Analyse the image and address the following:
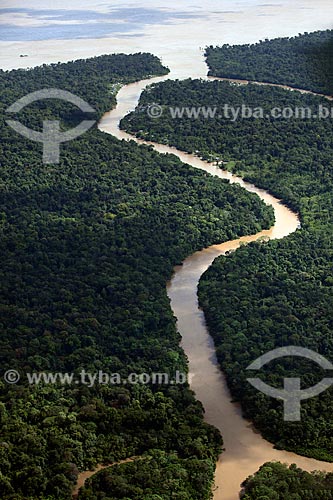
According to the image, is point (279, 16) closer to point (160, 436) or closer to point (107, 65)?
point (107, 65)

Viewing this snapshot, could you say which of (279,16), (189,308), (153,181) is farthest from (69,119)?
(279,16)

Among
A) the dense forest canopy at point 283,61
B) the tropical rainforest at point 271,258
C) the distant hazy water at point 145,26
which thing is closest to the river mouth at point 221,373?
the tropical rainforest at point 271,258

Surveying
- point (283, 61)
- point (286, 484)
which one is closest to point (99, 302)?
point (286, 484)

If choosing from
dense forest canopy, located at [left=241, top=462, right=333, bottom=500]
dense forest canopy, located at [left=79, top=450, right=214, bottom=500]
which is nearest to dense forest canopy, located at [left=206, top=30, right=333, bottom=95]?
dense forest canopy, located at [left=241, top=462, right=333, bottom=500]

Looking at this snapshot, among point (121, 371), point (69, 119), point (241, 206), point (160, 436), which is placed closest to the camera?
point (160, 436)

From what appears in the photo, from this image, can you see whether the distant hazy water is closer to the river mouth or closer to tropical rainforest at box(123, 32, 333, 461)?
tropical rainforest at box(123, 32, 333, 461)

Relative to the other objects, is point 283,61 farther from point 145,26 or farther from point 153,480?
point 153,480
